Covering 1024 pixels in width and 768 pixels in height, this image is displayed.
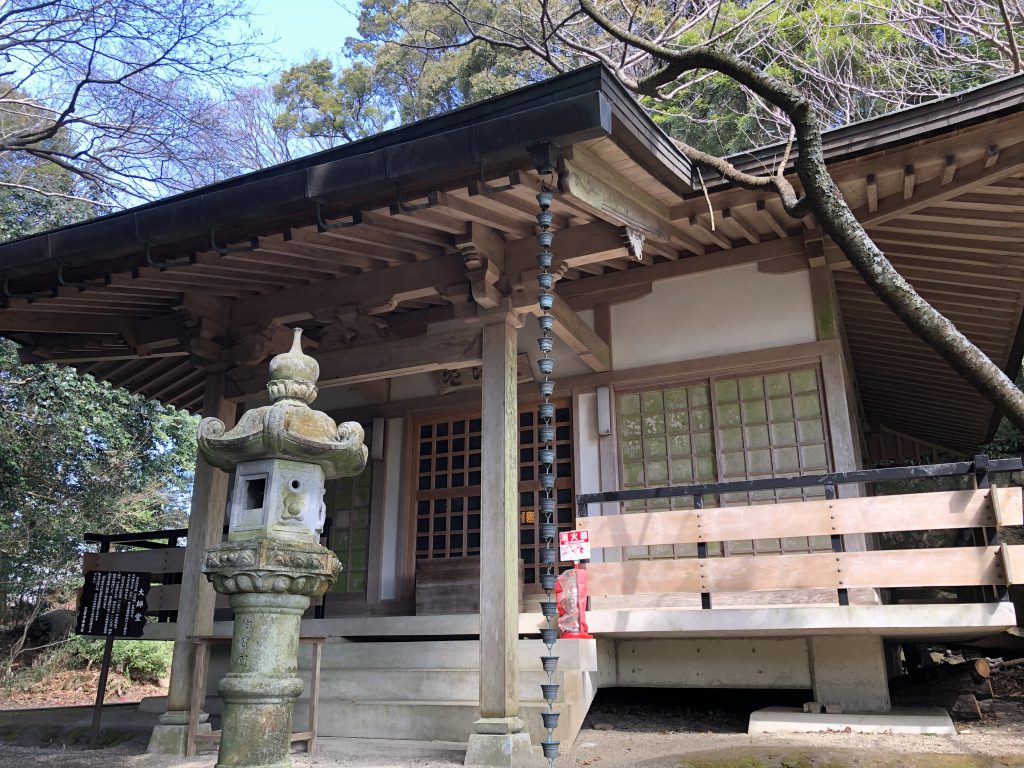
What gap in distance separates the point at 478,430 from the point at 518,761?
4.22 metres

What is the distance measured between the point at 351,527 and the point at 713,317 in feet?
15.5

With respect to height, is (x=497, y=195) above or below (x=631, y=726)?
above

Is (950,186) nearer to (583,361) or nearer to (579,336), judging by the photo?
(579,336)

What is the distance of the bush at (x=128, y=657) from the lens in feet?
50.2

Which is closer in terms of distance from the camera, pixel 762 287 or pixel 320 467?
pixel 320 467

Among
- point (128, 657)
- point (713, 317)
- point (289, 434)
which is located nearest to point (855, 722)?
point (713, 317)

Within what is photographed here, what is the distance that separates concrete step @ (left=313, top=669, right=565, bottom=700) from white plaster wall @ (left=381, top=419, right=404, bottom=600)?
6.59ft

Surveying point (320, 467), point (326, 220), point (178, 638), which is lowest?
point (178, 638)

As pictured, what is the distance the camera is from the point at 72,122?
13.6m

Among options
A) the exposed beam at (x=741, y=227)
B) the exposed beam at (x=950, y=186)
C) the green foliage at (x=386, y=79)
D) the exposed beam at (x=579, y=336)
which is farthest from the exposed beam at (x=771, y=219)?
the green foliage at (x=386, y=79)

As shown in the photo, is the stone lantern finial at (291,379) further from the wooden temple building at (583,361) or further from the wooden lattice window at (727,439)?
the wooden lattice window at (727,439)

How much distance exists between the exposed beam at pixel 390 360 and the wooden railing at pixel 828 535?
1580mm

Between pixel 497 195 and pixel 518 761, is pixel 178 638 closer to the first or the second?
pixel 518 761

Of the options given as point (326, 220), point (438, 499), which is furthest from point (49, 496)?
point (326, 220)
